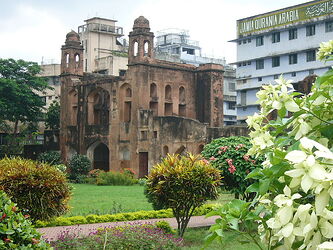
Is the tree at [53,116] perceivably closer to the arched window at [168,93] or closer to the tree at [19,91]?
the tree at [19,91]

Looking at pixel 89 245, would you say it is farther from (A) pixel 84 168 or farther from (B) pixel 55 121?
(B) pixel 55 121

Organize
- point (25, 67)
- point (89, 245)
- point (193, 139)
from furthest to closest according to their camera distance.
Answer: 1. point (25, 67)
2. point (193, 139)
3. point (89, 245)

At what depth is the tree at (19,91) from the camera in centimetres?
3616

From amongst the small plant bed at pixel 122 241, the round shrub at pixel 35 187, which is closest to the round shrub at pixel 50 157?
the round shrub at pixel 35 187

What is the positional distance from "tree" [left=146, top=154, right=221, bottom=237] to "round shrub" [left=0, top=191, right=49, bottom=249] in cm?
560

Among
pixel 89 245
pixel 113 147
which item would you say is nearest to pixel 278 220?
pixel 89 245

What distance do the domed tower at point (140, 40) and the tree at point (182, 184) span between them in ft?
63.6

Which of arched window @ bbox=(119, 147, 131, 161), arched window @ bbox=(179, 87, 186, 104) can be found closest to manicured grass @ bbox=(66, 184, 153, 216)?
arched window @ bbox=(119, 147, 131, 161)

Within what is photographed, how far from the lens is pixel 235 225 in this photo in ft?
9.29

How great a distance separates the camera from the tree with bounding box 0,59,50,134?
119 ft

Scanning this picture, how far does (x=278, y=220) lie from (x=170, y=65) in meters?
30.4

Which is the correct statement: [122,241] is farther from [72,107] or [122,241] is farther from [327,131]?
[72,107]

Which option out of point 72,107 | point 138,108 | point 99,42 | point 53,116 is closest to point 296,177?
point 138,108

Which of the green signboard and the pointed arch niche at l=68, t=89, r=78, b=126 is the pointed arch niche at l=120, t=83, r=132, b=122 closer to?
the pointed arch niche at l=68, t=89, r=78, b=126
